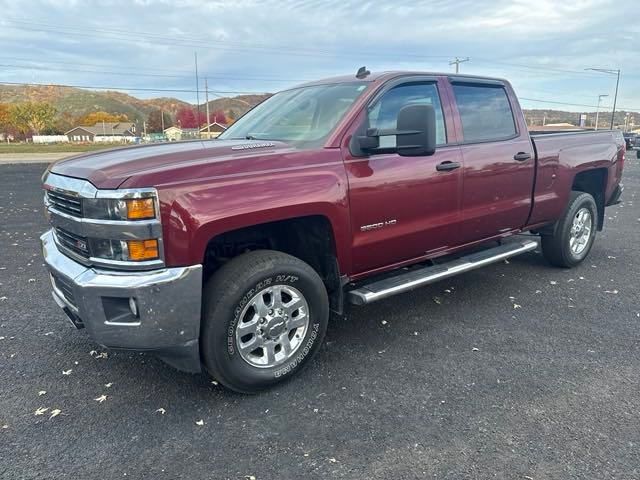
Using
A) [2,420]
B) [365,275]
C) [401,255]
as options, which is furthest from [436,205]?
[2,420]

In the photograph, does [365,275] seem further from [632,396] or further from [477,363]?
[632,396]

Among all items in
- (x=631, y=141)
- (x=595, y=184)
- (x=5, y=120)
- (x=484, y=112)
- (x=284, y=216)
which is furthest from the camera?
(x=5, y=120)

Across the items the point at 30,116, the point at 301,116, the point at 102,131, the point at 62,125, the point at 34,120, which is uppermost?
the point at 30,116

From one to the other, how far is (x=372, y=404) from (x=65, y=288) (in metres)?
1.96

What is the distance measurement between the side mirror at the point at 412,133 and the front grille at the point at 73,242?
5.90 ft

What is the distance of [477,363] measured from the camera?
3402 mm

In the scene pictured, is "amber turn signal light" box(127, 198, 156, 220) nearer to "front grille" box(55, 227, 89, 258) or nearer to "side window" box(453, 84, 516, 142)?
"front grille" box(55, 227, 89, 258)

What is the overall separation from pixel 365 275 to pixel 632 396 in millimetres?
1812

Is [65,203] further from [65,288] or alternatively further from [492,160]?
[492,160]

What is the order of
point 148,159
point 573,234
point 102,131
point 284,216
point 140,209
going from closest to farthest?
point 140,209, point 148,159, point 284,216, point 573,234, point 102,131

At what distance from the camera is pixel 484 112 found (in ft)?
14.5

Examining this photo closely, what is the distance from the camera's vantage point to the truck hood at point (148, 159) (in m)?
2.60

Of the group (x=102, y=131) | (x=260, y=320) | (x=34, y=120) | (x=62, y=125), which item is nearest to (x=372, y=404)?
(x=260, y=320)

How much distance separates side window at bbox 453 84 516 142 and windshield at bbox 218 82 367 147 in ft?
3.42
